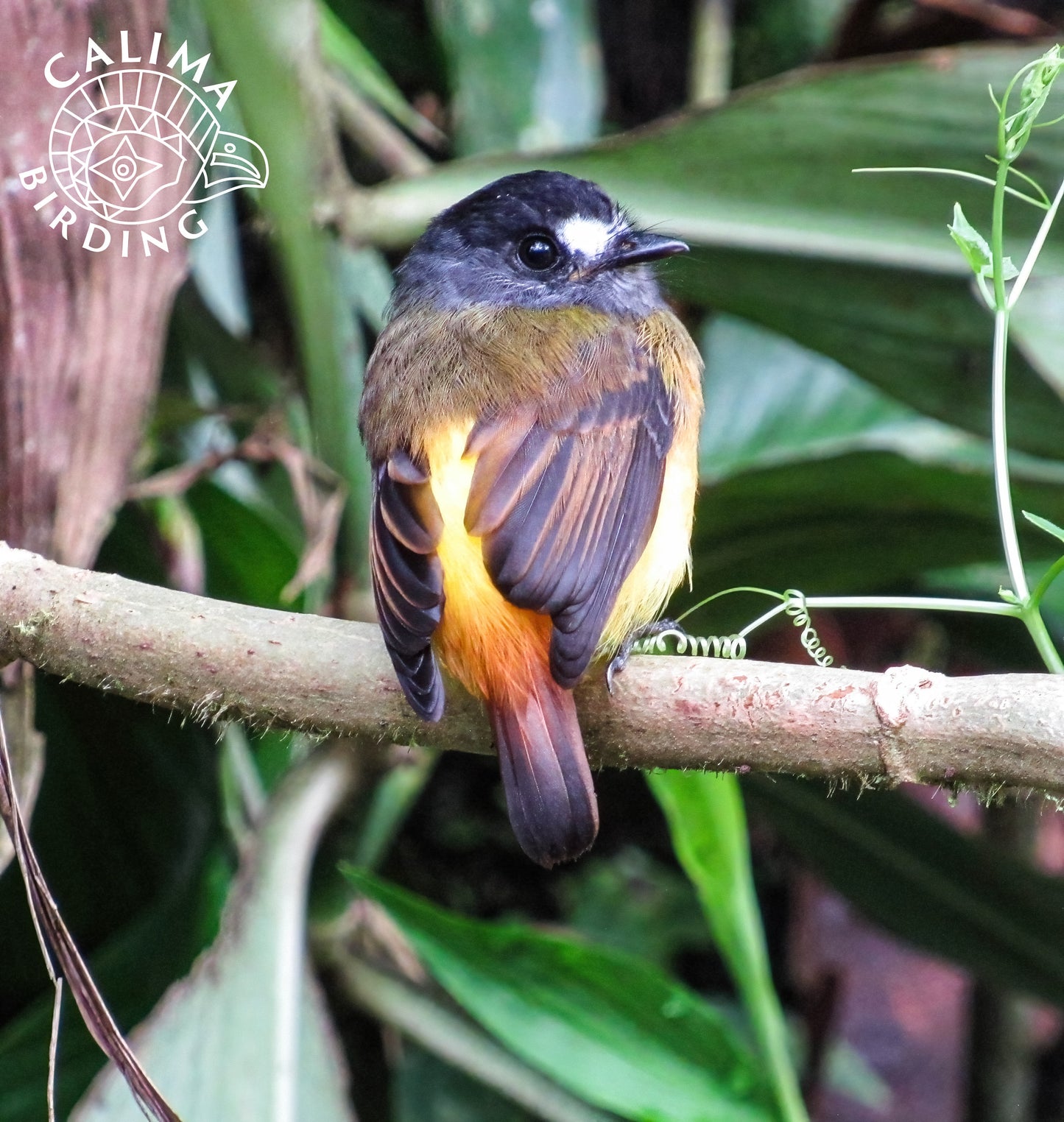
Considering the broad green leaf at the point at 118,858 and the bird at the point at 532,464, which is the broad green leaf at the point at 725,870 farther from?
the broad green leaf at the point at 118,858

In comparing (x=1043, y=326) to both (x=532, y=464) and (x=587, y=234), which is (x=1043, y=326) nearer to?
(x=587, y=234)

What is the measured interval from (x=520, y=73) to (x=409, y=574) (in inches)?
76.7

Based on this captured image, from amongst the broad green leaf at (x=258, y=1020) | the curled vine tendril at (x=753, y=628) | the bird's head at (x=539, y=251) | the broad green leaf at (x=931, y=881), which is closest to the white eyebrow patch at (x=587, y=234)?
the bird's head at (x=539, y=251)

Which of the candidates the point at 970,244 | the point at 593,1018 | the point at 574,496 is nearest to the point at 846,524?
the point at 574,496

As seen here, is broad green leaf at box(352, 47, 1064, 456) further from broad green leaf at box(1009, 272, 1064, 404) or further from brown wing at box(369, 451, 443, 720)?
brown wing at box(369, 451, 443, 720)

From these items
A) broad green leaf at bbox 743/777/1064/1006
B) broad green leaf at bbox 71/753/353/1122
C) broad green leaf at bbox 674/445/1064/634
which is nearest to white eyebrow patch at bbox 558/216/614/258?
broad green leaf at bbox 674/445/1064/634

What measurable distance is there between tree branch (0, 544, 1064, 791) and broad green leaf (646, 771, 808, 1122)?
0.56 m

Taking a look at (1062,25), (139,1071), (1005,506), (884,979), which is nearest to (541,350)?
(1005,506)

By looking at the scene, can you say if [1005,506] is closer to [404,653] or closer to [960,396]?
[404,653]

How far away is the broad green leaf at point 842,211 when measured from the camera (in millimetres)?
2025

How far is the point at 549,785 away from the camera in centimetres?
136

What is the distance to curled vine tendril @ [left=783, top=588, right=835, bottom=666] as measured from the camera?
1200 millimetres

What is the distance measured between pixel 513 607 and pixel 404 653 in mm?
185

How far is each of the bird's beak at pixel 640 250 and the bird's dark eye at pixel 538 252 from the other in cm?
9
